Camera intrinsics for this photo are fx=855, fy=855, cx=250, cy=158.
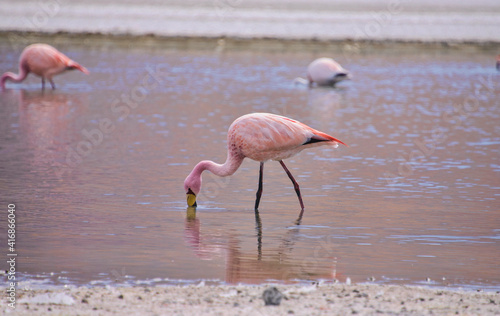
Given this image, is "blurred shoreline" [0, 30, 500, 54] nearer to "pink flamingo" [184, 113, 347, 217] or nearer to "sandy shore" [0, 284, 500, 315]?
"pink flamingo" [184, 113, 347, 217]

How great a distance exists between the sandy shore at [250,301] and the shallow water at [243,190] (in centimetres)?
35

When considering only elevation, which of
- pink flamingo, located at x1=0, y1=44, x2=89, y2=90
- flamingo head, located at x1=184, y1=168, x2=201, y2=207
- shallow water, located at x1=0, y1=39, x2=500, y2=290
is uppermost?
pink flamingo, located at x1=0, y1=44, x2=89, y2=90

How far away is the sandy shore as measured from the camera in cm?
533

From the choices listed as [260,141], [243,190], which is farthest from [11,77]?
[260,141]

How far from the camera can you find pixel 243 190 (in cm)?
953

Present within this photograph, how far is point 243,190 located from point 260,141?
1.40m

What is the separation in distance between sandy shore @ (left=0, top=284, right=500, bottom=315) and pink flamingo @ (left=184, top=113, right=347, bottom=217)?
8.10ft

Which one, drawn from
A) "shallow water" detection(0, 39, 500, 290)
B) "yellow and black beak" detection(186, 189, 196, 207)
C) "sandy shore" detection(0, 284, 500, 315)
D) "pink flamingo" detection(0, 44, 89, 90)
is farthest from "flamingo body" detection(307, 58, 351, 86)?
"sandy shore" detection(0, 284, 500, 315)

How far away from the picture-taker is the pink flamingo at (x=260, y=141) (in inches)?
326

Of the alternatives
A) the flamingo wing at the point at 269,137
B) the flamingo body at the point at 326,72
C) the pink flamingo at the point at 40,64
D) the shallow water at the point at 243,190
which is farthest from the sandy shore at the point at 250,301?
the flamingo body at the point at 326,72

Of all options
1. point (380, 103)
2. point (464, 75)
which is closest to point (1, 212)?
point (380, 103)

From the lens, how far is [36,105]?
666 inches

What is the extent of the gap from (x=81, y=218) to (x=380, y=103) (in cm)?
1117

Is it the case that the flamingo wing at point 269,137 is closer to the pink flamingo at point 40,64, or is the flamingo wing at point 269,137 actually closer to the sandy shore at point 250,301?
the sandy shore at point 250,301
